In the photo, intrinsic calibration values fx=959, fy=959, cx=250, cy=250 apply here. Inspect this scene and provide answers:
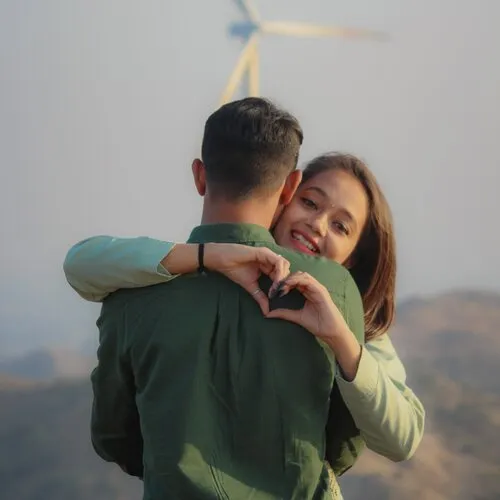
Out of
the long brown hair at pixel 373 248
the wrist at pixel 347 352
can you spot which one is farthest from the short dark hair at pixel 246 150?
the long brown hair at pixel 373 248

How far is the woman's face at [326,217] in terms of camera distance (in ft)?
5.70

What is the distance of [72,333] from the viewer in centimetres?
548

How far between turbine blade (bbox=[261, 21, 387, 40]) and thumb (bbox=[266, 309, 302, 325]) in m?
4.63

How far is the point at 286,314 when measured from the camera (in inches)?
53.4

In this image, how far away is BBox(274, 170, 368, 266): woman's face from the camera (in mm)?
1738

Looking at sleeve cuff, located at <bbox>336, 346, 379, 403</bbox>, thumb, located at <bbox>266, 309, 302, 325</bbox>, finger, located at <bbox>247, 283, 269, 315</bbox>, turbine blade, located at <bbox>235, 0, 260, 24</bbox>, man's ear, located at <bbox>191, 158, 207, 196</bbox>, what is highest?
turbine blade, located at <bbox>235, 0, 260, 24</bbox>

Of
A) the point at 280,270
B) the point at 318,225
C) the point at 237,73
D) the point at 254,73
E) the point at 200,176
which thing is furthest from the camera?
the point at 254,73

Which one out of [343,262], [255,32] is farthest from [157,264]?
[255,32]

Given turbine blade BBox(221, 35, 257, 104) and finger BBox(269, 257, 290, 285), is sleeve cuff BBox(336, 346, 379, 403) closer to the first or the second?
finger BBox(269, 257, 290, 285)

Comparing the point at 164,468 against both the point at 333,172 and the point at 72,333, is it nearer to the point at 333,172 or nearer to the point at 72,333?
the point at 333,172

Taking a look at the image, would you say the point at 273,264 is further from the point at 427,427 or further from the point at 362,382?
the point at 427,427

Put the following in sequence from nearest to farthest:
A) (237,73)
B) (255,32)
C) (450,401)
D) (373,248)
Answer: (373,248) < (450,401) < (237,73) < (255,32)

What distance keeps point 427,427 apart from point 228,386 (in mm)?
4261

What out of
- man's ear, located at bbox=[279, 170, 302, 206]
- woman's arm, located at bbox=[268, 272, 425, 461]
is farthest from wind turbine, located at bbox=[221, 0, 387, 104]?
woman's arm, located at bbox=[268, 272, 425, 461]
